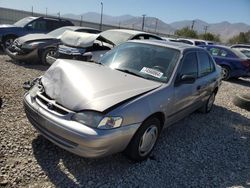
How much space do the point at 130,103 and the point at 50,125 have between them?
3.34ft

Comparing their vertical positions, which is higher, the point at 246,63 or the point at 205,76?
the point at 205,76

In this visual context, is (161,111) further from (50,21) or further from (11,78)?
(50,21)

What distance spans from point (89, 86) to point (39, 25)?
9961 millimetres

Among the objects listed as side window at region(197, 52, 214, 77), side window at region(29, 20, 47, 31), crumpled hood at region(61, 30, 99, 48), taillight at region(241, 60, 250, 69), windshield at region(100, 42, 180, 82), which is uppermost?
windshield at region(100, 42, 180, 82)

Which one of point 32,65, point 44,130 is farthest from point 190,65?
point 32,65

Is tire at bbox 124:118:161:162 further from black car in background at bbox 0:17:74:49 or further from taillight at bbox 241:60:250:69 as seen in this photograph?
taillight at bbox 241:60:250:69

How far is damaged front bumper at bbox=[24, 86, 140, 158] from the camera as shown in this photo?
3.09 m

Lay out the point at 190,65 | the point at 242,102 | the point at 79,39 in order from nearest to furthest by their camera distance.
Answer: the point at 190,65
the point at 242,102
the point at 79,39

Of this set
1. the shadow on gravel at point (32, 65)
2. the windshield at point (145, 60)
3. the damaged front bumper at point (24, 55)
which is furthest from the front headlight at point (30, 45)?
the windshield at point (145, 60)

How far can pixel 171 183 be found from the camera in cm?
358

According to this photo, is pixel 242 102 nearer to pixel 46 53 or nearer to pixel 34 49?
pixel 46 53

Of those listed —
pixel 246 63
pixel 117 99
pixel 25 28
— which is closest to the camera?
pixel 117 99

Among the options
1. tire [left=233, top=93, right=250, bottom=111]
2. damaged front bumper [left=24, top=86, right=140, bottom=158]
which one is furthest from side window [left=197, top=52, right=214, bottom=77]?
damaged front bumper [left=24, top=86, right=140, bottom=158]

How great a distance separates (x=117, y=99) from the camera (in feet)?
11.1
